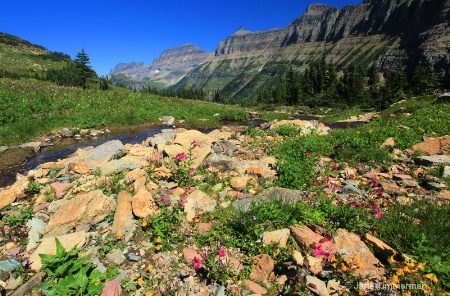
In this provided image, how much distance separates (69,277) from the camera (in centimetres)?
369

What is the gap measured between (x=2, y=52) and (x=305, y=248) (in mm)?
179421

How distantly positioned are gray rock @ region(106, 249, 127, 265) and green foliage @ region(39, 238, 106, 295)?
0.41m

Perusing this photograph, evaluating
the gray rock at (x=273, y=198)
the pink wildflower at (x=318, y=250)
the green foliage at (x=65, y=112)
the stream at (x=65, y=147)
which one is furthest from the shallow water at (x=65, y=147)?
the pink wildflower at (x=318, y=250)

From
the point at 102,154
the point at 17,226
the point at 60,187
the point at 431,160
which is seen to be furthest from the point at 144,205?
the point at 431,160

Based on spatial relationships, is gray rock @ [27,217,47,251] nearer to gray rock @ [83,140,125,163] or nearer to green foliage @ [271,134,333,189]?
gray rock @ [83,140,125,163]

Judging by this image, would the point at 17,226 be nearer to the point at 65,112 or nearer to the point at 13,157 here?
the point at 13,157

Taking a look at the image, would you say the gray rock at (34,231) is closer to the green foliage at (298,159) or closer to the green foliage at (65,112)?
the green foliage at (298,159)

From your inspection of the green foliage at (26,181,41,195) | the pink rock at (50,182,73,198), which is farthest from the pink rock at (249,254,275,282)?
the green foliage at (26,181,41,195)

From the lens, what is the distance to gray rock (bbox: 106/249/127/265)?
458 centimetres

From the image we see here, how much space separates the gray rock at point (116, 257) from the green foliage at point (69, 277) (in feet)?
1.34

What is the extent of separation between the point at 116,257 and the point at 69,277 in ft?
3.33

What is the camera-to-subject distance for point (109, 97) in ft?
112

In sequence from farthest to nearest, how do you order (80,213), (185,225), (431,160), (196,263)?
(431,160) < (80,213) < (185,225) < (196,263)

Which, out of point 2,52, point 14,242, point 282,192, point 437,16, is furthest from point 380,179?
point 437,16
